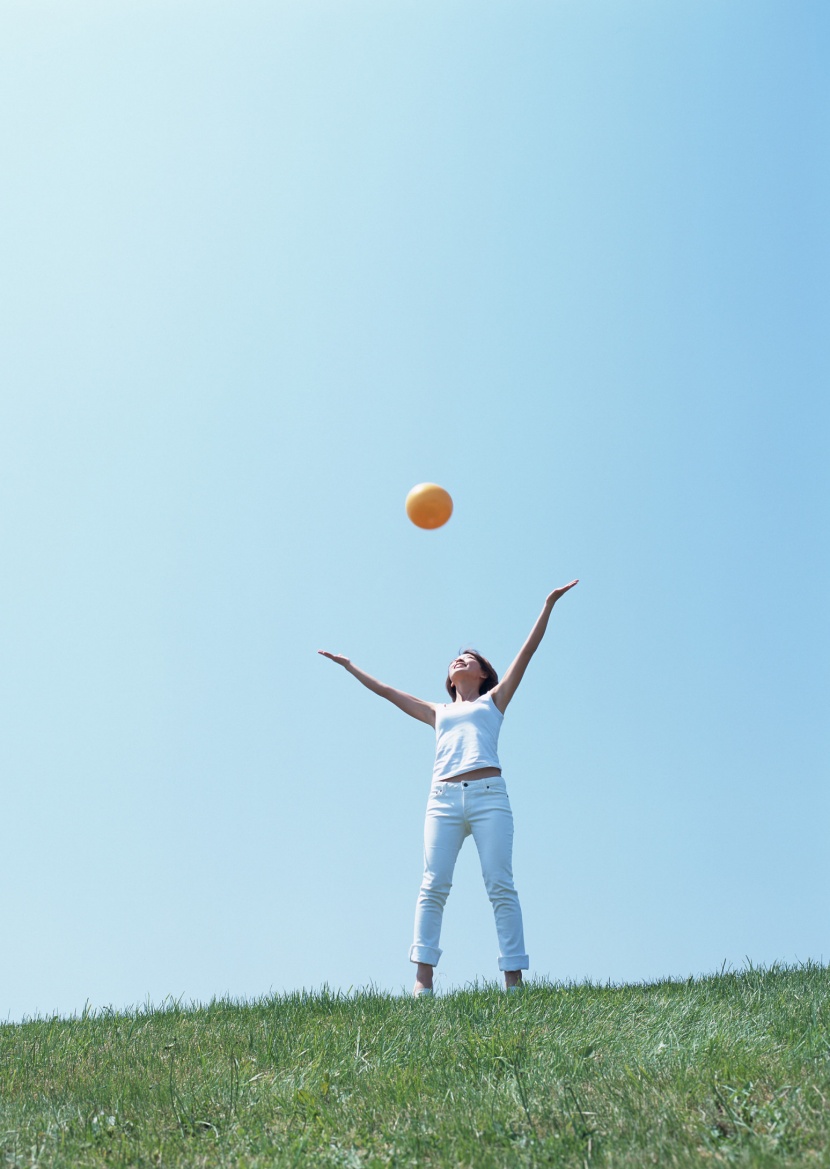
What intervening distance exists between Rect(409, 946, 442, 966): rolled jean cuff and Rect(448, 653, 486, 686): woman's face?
2.01m

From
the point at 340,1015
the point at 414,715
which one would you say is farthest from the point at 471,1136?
the point at 414,715

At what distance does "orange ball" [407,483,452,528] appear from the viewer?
7.88 metres

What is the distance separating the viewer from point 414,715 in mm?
7578

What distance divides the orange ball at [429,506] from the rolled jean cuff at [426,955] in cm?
316

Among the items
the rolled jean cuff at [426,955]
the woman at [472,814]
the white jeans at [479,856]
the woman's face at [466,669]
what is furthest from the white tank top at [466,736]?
the rolled jean cuff at [426,955]

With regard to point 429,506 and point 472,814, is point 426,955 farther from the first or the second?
point 429,506

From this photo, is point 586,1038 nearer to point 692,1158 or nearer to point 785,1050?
point 785,1050

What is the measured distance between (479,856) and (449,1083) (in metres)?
2.71

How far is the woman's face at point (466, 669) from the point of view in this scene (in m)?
7.63

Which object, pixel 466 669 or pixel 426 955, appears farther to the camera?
pixel 466 669

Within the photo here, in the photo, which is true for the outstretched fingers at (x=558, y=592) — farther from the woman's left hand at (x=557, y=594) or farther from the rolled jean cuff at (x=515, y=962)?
the rolled jean cuff at (x=515, y=962)

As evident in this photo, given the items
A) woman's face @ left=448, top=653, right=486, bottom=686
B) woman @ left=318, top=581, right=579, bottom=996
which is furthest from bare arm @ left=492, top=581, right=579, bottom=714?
woman's face @ left=448, top=653, right=486, bottom=686

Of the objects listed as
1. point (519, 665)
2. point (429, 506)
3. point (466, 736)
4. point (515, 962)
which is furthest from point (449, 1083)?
point (429, 506)

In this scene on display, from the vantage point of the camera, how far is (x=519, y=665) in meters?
7.33
